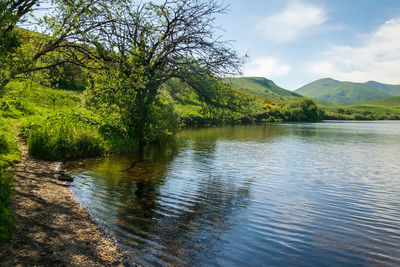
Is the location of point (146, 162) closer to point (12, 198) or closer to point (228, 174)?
point (228, 174)

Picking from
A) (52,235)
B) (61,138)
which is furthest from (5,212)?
(61,138)

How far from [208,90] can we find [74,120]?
37.0 ft

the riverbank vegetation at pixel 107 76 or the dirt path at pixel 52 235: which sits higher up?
the riverbank vegetation at pixel 107 76

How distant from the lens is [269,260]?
7.68 metres

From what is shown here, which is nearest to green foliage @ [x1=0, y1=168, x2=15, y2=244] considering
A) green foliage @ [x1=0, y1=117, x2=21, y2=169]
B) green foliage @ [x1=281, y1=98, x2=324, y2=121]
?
green foliage @ [x1=0, y1=117, x2=21, y2=169]

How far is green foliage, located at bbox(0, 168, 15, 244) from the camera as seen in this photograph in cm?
648

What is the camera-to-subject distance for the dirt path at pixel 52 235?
20.1ft

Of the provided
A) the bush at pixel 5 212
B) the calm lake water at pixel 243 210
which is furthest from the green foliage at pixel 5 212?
the calm lake water at pixel 243 210

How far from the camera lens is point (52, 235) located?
723cm

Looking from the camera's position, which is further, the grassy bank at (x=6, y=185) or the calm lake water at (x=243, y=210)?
the calm lake water at (x=243, y=210)

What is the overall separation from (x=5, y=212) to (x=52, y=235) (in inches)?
52.8

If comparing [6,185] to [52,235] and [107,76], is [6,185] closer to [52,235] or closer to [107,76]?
[52,235]

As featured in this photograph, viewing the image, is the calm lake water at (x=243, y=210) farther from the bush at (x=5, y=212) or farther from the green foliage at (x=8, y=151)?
the green foliage at (x=8, y=151)

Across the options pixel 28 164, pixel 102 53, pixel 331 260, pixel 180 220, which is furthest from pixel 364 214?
pixel 28 164
